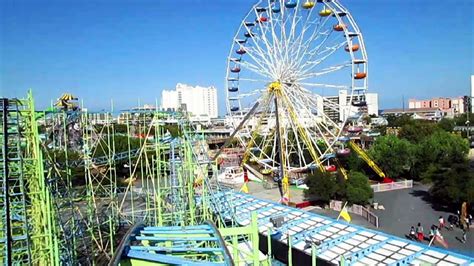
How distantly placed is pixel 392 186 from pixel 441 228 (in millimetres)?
8834

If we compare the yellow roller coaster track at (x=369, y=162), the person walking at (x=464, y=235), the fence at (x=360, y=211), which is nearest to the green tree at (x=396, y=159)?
the yellow roller coaster track at (x=369, y=162)

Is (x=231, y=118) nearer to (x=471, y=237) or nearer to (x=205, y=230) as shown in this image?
(x=471, y=237)

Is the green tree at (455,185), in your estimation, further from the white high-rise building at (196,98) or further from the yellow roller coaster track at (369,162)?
the white high-rise building at (196,98)

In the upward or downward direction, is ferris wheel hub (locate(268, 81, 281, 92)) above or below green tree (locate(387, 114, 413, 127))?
above

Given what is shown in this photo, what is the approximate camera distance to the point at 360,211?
1934cm

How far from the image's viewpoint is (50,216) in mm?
9016

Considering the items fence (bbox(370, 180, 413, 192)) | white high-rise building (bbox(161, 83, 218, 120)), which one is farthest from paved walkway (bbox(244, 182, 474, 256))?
white high-rise building (bbox(161, 83, 218, 120))

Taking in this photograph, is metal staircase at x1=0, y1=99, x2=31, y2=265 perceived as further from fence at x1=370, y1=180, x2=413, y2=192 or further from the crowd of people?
fence at x1=370, y1=180, x2=413, y2=192

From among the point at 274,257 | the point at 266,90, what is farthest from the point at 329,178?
the point at 274,257

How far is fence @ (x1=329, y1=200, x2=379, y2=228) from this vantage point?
58.6ft

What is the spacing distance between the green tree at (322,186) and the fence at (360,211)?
39 cm

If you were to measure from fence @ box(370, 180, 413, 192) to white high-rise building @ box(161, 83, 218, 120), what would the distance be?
8068 cm

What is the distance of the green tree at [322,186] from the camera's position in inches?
824

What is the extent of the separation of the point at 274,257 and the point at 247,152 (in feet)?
44.2
